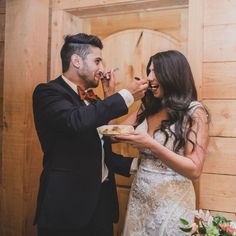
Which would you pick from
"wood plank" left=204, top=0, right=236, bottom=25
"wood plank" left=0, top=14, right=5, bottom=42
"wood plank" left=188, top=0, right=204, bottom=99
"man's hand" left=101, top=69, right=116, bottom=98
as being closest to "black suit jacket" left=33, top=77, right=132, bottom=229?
"man's hand" left=101, top=69, right=116, bottom=98

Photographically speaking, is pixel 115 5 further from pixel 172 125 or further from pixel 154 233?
pixel 154 233

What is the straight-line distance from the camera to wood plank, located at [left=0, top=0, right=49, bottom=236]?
202 cm

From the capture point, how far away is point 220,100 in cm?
162

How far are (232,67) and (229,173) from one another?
1.64 ft

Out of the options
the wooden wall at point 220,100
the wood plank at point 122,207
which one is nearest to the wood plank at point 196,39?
the wooden wall at point 220,100

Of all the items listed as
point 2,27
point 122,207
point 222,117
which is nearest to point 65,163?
point 122,207

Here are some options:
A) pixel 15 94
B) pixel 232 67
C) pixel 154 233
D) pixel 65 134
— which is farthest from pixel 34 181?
pixel 232 67

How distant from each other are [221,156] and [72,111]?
2.46ft

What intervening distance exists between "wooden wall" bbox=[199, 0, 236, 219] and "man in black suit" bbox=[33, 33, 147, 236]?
0.38 meters

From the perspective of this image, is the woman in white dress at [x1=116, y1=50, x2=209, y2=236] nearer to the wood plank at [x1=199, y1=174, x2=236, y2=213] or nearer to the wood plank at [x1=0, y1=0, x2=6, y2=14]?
the wood plank at [x1=199, y1=174, x2=236, y2=213]

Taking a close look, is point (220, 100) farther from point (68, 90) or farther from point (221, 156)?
point (68, 90)

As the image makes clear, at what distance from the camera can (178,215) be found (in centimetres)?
141

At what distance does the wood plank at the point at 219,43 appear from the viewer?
5.23 feet

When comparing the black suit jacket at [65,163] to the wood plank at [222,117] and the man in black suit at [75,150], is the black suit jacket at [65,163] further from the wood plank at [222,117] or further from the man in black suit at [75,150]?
the wood plank at [222,117]
